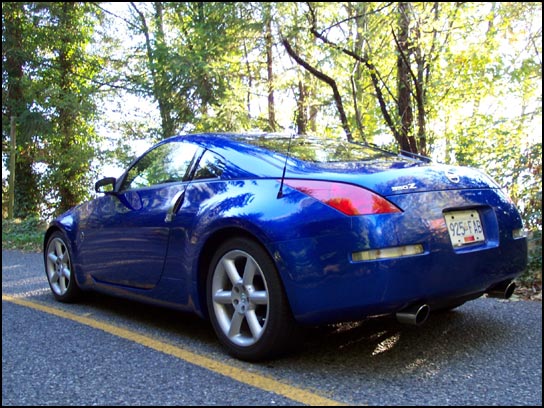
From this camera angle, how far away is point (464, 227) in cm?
295

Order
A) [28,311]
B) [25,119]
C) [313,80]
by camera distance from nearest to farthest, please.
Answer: [28,311], [313,80], [25,119]

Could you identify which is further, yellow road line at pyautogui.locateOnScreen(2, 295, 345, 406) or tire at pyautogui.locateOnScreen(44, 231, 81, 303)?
tire at pyautogui.locateOnScreen(44, 231, 81, 303)

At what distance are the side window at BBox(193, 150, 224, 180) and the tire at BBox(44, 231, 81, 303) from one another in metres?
1.87

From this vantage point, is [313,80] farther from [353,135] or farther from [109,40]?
[109,40]

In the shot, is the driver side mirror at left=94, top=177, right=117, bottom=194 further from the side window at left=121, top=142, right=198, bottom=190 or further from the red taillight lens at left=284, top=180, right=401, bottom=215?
the red taillight lens at left=284, top=180, right=401, bottom=215

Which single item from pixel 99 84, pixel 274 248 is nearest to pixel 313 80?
pixel 99 84

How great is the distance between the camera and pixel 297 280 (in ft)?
9.04

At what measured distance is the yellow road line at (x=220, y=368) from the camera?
2.50 meters

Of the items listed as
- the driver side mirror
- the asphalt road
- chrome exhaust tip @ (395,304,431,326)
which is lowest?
the asphalt road

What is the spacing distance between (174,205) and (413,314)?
1.70 m

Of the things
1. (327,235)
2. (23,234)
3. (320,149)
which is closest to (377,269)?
(327,235)

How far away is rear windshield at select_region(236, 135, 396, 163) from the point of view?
339 centimetres

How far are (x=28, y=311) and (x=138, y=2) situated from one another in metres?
19.1

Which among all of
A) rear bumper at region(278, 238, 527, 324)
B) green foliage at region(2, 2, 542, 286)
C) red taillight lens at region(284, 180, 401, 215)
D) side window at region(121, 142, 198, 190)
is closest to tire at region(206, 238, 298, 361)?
rear bumper at region(278, 238, 527, 324)
